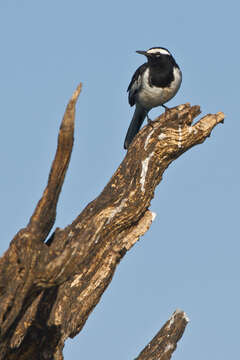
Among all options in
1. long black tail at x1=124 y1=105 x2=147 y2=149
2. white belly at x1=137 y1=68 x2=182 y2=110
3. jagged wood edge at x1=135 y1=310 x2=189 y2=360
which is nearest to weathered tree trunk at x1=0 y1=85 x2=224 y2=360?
jagged wood edge at x1=135 y1=310 x2=189 y2=360

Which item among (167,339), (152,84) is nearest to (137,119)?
(152,84)

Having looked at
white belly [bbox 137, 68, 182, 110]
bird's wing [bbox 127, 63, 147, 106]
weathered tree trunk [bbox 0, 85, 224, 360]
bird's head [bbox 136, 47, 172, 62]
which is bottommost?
weathered tree trunk [bbox 0, 85, 224, 360]

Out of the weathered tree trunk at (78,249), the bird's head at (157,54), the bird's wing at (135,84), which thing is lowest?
the weathered tree trunk at (78,249)

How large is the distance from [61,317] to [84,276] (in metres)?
0.61

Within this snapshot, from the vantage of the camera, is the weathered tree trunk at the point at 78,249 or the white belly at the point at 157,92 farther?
Result: the white belly at the point at 157,92

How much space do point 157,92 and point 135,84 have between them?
2.94 feet

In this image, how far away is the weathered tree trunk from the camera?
6.51 metres

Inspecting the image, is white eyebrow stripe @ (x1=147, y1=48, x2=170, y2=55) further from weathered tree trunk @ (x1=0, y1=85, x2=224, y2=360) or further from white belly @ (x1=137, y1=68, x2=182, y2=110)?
weathered tree trunk @ (x1=0, y1=85, x2=224, y2=360)

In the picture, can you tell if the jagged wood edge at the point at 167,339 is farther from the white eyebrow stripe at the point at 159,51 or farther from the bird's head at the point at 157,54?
the white eyebrow stripe at the point at 159,51

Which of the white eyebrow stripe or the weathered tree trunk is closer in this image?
the weathered tree trunk

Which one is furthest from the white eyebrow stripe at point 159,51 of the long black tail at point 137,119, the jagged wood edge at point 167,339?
the jagged wood edge at point 167,339

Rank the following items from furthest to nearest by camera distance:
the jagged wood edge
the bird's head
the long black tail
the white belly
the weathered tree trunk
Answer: the long black tail
the bird's head
the white belly
the jagged wood edge
the weathered tree trunk

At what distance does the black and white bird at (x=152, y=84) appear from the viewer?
513 inches

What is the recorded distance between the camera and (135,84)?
13773 millimetres
